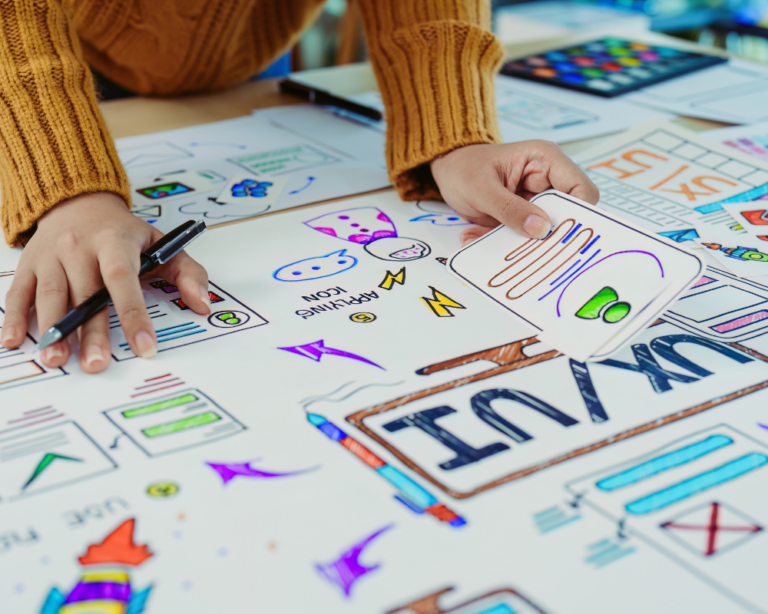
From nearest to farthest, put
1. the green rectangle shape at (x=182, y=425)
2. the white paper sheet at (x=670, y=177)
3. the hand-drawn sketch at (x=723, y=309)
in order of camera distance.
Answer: the green rectangle shape at (x=182, y=425) → the hand-drawn sketch at (x=723, y=309) → the white paper sheet at (x=670, y=177)

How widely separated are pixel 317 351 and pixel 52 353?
17 cm

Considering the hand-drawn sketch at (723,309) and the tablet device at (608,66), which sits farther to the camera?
the tablet device at (608,66)

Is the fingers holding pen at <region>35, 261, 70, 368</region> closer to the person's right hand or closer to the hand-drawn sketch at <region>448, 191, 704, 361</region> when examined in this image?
the person's right hand

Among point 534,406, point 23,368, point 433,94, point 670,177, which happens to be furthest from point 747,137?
point 23,368

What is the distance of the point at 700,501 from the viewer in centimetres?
37

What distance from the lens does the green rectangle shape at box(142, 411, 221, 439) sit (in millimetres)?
420

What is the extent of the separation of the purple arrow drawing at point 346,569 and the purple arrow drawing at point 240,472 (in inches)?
2.5

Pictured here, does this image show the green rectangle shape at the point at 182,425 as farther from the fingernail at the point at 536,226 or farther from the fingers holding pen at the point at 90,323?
the fingernail at the point at 536,226

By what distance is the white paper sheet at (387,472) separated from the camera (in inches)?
13.0

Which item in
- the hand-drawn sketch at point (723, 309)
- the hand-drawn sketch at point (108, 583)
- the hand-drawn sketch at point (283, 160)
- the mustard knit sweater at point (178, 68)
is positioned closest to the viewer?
the hand-drawn sketch at point (108, 583)

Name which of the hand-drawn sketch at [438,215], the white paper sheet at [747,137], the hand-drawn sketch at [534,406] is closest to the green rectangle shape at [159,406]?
the hand-drawn sketch at [534,406]

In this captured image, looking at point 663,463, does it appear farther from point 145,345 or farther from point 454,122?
point 454,122

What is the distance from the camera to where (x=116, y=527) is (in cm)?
36

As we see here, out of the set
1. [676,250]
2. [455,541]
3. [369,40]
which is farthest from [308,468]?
[369,40]
